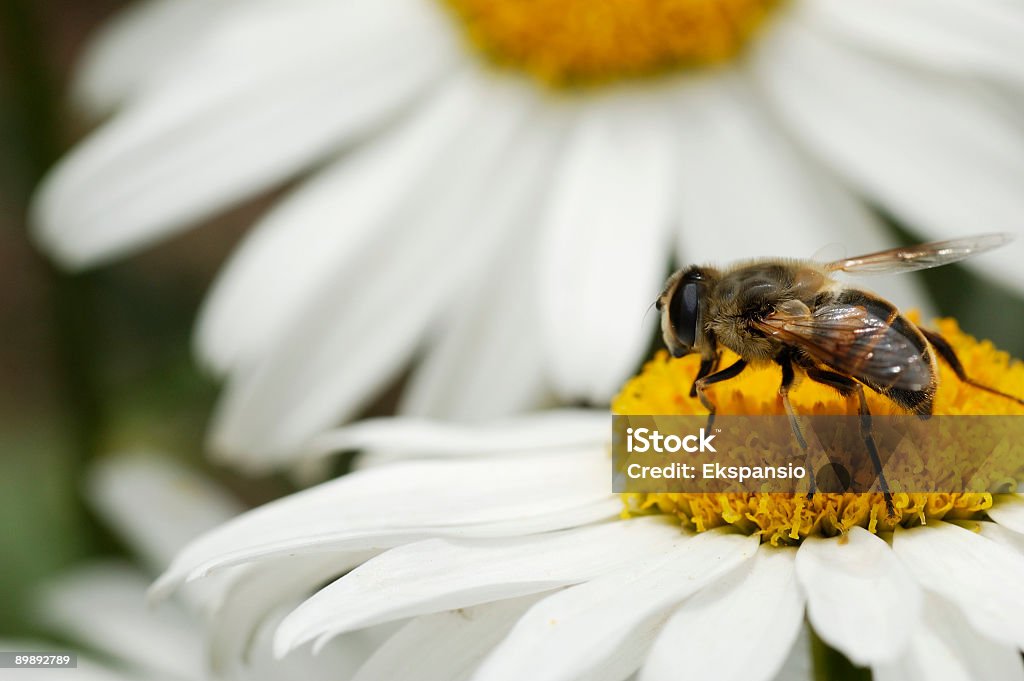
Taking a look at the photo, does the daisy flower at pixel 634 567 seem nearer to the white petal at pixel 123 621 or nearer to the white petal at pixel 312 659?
the white petal at pixel 312 659

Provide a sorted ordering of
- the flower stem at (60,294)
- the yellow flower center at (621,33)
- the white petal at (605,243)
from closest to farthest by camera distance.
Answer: the white petal at (605,243)
the yellow flower center at (621,33)
the flower stem at (60,294)

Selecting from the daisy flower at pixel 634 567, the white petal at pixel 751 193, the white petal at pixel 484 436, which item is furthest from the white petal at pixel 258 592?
the white petal at pixel 751 193

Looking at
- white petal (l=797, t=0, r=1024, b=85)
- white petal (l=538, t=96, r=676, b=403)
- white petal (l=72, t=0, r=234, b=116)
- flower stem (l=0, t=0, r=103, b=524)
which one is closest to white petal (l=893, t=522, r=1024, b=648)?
white petal (l=538, t=96, r=676, b=403)

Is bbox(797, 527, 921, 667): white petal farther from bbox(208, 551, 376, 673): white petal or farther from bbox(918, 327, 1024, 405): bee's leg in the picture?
bbox(208, 551, 376, 673): white petal

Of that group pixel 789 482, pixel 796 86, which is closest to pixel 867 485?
pixel 789 482

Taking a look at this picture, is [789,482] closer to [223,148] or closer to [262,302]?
[262,302]

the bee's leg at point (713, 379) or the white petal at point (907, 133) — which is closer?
the bee's leg at point (713, 379)
